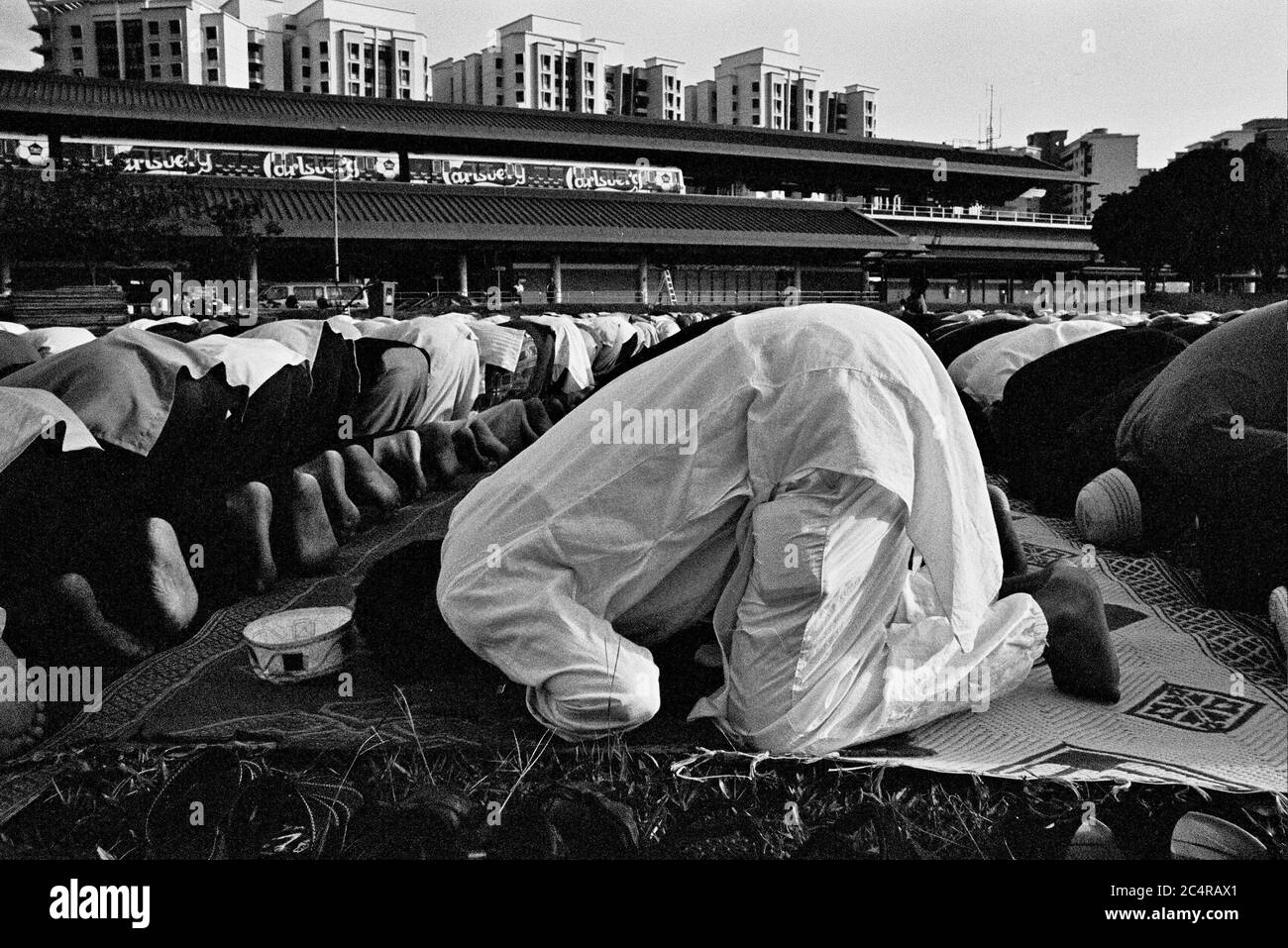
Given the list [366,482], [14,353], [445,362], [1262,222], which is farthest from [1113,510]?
[1262,222]

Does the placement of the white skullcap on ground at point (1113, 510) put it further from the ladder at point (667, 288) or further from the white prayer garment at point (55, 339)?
the ladder at point (667, 288)

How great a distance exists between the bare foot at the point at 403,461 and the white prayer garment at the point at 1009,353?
2.77 metres

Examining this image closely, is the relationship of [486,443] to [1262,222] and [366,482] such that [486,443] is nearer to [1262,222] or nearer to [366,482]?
[366,482]

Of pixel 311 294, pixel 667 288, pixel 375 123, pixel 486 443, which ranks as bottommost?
pixel 486 443

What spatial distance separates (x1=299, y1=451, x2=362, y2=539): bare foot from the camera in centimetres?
398

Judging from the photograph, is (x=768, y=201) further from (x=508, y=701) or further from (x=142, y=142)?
(x=508, y=701)

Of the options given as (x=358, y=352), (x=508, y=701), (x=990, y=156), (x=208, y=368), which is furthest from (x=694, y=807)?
(x=990, y=156)

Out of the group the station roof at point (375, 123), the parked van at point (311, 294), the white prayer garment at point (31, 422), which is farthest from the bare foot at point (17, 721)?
the station roof at point (375, 123)

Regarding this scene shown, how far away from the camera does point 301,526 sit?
3.41m

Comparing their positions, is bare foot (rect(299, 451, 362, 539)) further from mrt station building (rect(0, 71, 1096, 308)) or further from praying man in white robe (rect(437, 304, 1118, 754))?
mrt station building (rect(0, 71, 1096, 308))

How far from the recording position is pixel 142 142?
20.1 metres

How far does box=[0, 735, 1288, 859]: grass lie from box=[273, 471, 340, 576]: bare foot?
1365 millimetres

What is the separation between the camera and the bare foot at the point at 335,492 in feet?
13.1

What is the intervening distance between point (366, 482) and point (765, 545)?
263 cm
